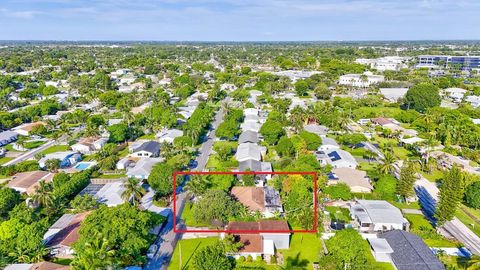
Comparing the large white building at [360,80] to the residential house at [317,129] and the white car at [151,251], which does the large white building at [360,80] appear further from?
the white car at [151,251]

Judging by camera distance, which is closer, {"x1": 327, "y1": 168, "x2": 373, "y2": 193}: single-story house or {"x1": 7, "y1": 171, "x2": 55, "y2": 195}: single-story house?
{"x1": 7, "y1": 171, "x2": 55, "y2": 195}: single-story house

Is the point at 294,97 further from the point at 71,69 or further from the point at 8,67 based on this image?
the point at 8,67

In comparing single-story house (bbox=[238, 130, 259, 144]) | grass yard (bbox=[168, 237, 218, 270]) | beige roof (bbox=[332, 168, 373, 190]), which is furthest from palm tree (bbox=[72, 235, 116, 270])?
single-story house (bbox=[238, 130, 259, 144])

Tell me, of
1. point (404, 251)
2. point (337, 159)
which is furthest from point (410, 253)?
point (337, 159)

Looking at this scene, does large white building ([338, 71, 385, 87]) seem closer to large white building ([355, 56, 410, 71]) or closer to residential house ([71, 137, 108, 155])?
large white building ([355, 56, 410, 71])

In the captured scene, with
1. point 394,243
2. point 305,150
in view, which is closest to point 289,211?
point 394,243

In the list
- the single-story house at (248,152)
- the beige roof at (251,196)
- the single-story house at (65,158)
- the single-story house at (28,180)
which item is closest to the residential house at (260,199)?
the beige roof at (251,196)

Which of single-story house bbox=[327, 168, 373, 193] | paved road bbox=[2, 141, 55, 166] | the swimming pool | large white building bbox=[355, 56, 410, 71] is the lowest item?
paved road bbox=[2, 141, 55, 166]
